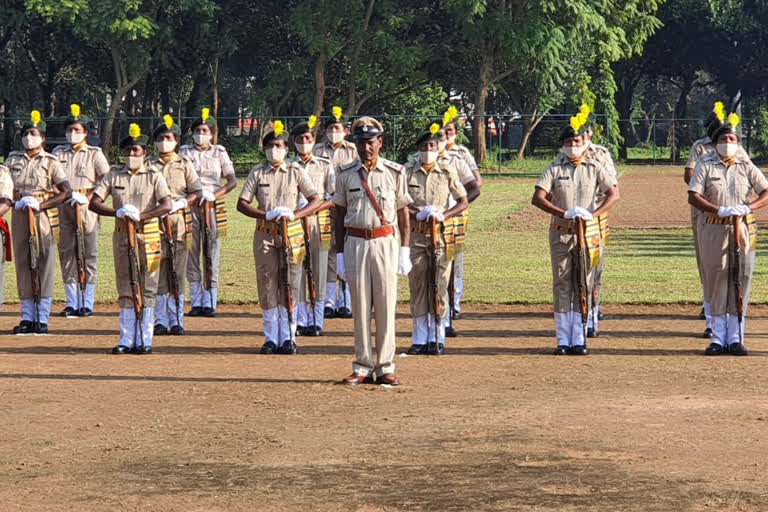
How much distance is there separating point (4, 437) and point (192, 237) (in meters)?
6.53

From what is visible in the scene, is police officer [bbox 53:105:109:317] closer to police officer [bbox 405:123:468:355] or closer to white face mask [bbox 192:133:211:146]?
white face mask [bbox 192:133:211:146]

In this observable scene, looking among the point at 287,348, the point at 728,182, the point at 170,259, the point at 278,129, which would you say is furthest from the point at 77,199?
the point at 728,182

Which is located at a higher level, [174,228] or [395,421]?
[174,228]

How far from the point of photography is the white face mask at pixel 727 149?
1313 cm

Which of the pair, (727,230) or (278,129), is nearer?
(727,230)

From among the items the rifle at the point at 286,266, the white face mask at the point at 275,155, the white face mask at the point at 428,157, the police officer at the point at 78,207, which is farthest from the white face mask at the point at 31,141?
the white face mask at the point at 428,157

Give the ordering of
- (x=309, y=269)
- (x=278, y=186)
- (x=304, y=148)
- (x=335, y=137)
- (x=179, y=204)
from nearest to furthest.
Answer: (x=278, y=186), (x=179, y=204), (x=309, y=269), (x=304, y=148), (x=335, y=137)

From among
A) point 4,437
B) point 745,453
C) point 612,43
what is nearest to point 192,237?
point 4,437

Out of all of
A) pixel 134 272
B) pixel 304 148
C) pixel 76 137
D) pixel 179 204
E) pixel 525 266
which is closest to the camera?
pixel 134 272

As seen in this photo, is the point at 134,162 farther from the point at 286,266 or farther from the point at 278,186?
the point at 286,266

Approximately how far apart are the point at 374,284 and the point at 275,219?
7.54 feet

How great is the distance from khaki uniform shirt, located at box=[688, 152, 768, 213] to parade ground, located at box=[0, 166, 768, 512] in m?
1.47

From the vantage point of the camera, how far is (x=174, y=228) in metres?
14.9

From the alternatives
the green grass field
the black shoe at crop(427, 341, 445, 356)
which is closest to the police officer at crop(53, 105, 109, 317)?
the green grass field
